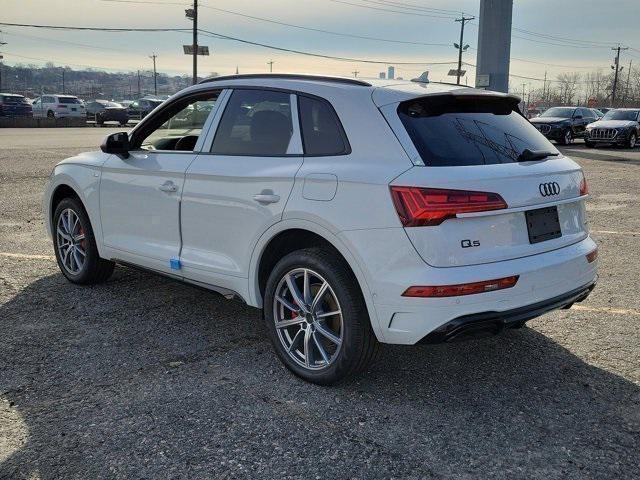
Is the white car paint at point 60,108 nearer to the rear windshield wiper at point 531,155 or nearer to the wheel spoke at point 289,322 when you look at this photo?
the wheel spoke at point 289,322

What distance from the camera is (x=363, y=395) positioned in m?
3.60

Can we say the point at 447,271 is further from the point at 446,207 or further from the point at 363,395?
the point at 363,395

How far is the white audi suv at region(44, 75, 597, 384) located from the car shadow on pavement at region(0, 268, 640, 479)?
0.39 meters

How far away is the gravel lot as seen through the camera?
2920 millimetres

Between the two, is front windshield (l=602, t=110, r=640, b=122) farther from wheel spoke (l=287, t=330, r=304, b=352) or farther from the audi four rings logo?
wheel spoke (l=287, t=330, r=304, b=352)

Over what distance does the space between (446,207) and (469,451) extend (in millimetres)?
1173

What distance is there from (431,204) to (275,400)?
1397mm

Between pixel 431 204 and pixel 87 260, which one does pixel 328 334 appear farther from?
pixel 87 260

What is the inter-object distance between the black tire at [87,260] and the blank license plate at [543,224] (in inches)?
144

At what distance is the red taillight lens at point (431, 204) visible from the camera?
3107 mm

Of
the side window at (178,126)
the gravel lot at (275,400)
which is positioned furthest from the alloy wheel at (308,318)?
the side window at (178,126)

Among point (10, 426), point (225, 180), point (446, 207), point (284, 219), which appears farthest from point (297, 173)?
point (10, 426)

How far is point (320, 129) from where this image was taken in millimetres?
3730

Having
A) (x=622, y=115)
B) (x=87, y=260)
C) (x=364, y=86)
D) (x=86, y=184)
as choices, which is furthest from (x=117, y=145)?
(x=622, y=115)
